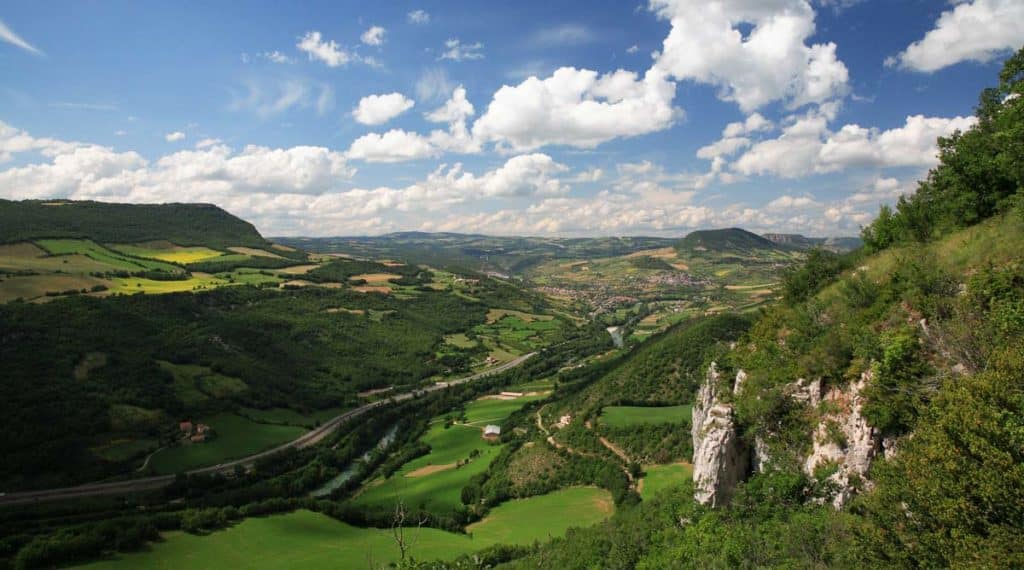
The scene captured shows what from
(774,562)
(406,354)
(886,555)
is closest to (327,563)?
(774,562)

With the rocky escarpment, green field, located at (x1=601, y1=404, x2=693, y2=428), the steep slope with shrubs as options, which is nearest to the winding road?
green field, located at (x1=601, y1=404, x2=693, y2=428)

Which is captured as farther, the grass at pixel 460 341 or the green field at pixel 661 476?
the grass at pixel 460 341

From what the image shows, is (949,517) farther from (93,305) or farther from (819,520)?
(93,305)

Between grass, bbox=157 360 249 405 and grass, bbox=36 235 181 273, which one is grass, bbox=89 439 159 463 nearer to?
grass, bbox=157 360 249 405

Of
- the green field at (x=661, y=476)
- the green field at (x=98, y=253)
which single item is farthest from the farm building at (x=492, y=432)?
the green field at (x=98, y=253)

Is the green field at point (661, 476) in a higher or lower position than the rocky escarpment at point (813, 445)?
lower

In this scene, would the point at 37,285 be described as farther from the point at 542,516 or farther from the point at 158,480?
the point at 542,516

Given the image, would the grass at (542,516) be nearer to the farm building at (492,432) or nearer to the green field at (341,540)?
the green field at (341,540)
